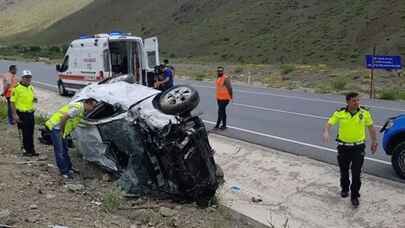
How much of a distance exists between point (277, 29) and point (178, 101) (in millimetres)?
49752

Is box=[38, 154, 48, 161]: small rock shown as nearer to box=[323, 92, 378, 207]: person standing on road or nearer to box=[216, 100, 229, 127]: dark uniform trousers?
box=[323, 92, 378, 207]: person standing on road

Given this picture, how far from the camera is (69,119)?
9.25m

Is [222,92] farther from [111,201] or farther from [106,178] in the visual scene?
[111,201]

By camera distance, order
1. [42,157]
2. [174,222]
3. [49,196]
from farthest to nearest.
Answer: [42,157] → [49,196] → [174,222]

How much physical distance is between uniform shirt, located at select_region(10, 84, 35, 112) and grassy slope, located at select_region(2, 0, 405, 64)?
117ft

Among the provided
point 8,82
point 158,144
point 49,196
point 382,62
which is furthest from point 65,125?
point 382,62

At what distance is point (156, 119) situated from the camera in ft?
26.5

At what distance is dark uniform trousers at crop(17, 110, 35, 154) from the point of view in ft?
34.9

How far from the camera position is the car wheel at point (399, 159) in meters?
9.37

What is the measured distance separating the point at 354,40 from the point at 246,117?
111ft

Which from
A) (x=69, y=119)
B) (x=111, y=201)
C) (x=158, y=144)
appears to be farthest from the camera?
(x=69, y=119)

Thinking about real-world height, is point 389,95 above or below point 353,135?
below

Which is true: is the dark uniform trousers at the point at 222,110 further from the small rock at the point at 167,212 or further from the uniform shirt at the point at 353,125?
the small rock at the point at 167,212

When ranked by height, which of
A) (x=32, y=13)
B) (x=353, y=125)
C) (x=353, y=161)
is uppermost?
(x=32, y=13)
